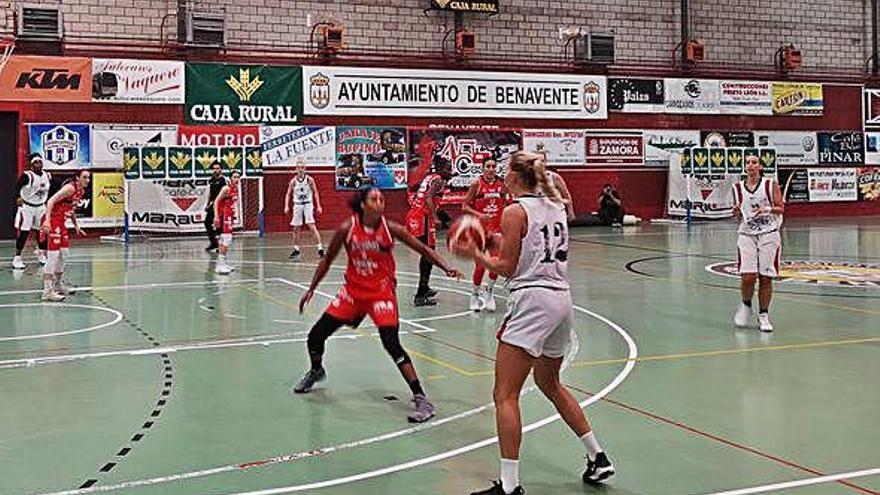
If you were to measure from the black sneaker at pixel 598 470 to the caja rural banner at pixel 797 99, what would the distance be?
3457 centimetres

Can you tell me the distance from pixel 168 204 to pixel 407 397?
21.7 metres

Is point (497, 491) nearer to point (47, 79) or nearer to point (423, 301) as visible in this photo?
point (423, 301)

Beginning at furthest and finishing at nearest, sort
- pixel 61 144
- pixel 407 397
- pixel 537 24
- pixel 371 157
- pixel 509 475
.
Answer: pixel 537 24 < pixel 371 157 < pixel 61 144 < pixel 407 397 < pixel 509 475

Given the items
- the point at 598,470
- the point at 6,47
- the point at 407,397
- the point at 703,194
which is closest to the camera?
the point at 598,470

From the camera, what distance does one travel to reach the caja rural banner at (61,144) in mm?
27438

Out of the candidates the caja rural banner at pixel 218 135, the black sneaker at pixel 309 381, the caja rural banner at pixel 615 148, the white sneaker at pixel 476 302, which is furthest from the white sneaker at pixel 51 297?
the caja rural banner at pixel 615 148

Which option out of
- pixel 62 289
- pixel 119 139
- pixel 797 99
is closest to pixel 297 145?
pixel 119 139

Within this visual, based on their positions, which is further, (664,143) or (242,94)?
(664,143)

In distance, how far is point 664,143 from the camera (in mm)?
35906

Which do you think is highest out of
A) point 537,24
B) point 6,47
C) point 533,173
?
point 537,24

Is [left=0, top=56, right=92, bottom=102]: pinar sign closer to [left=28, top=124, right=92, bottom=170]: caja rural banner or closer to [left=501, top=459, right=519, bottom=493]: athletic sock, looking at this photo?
[left=28, top=124, right=92, bottom=170]: caja rural banner

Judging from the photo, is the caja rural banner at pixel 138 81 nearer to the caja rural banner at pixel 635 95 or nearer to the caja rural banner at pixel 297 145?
the caja rural banner at pixel 297 145

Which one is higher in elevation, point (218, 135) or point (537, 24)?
point (537, 24)

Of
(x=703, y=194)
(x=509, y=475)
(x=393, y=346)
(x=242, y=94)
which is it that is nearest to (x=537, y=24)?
(x=703, y=194)
